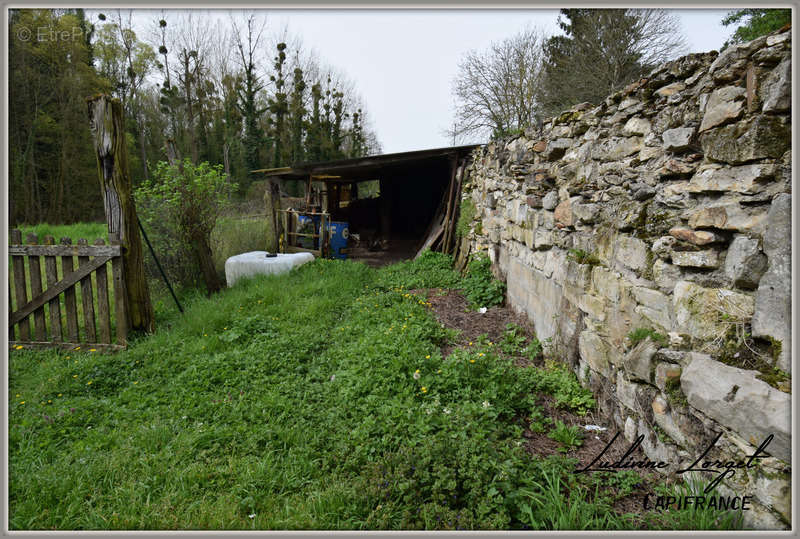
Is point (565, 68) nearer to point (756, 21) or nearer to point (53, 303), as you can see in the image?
point (756, 21)

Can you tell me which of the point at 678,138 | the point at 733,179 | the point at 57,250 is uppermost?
the point at 678,138

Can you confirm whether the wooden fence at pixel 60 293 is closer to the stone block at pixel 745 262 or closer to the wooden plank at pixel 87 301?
the wooden plank at pixel 87 301

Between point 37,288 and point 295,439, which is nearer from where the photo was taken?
point 295,439

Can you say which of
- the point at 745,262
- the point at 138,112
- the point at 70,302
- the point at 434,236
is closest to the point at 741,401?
the point at 745,262

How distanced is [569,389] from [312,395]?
2.17 meters

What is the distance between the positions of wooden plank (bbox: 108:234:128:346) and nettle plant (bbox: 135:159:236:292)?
2.18 m

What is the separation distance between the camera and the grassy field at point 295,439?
2.04 metres

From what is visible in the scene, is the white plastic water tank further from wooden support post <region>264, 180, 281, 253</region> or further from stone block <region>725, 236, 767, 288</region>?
stone block <region>725, 236, 767, 288</region>

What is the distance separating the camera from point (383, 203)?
583 inches

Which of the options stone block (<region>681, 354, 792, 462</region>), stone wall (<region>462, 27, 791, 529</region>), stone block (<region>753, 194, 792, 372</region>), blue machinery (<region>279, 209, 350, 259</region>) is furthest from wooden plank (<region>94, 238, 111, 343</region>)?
stone block (<region>753, 194, 792, 372</region>)

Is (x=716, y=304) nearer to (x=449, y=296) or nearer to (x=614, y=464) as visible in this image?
(x=614, y=464)

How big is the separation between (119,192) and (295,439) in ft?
14.1

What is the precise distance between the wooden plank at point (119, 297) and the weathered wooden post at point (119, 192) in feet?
0.35

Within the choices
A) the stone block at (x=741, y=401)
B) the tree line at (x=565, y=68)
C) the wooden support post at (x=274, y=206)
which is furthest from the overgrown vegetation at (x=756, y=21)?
the wooden support post at (x=274, y=206)
